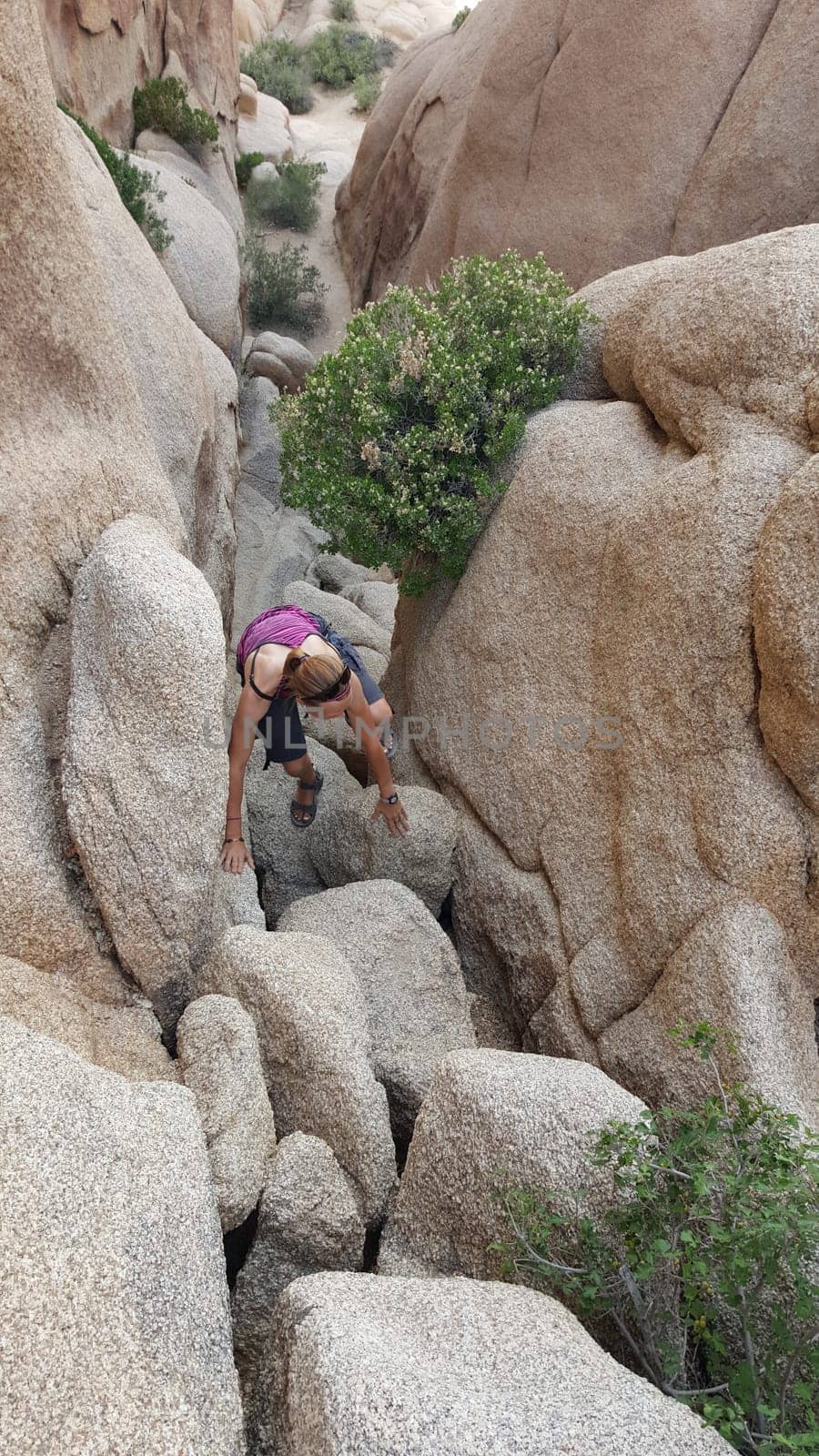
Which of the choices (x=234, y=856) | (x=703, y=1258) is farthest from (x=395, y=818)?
(x=703, y=1258)

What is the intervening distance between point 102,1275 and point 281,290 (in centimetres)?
1817

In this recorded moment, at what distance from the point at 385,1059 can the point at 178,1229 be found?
201cm

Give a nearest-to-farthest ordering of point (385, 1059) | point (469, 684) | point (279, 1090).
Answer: point (279, 1090) < point (385, 1059) < point (469, 684)

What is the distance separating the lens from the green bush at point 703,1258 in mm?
2914

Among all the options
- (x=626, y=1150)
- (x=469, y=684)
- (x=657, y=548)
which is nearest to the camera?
(x=626, y=1150)

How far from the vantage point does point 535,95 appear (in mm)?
10672

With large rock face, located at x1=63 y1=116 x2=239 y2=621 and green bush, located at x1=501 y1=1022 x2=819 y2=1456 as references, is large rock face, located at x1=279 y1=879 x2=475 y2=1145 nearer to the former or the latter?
green bush, located at x1=501 y1=1022 x2=819 y2=1456

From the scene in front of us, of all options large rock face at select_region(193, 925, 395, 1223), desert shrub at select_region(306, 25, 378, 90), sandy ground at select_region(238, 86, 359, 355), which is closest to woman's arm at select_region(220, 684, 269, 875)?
large rock face at select_region(193, 925, 395, 1223)

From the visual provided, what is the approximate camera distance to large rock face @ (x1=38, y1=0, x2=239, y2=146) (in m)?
11.0

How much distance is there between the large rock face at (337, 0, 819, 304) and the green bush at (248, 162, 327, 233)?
25.0 feet

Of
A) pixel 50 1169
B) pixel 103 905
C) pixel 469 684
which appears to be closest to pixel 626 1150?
pixel 50 1169

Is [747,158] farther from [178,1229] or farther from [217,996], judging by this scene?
[178,1229]

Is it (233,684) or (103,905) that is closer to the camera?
(103,905)

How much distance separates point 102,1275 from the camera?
2.55 metres
